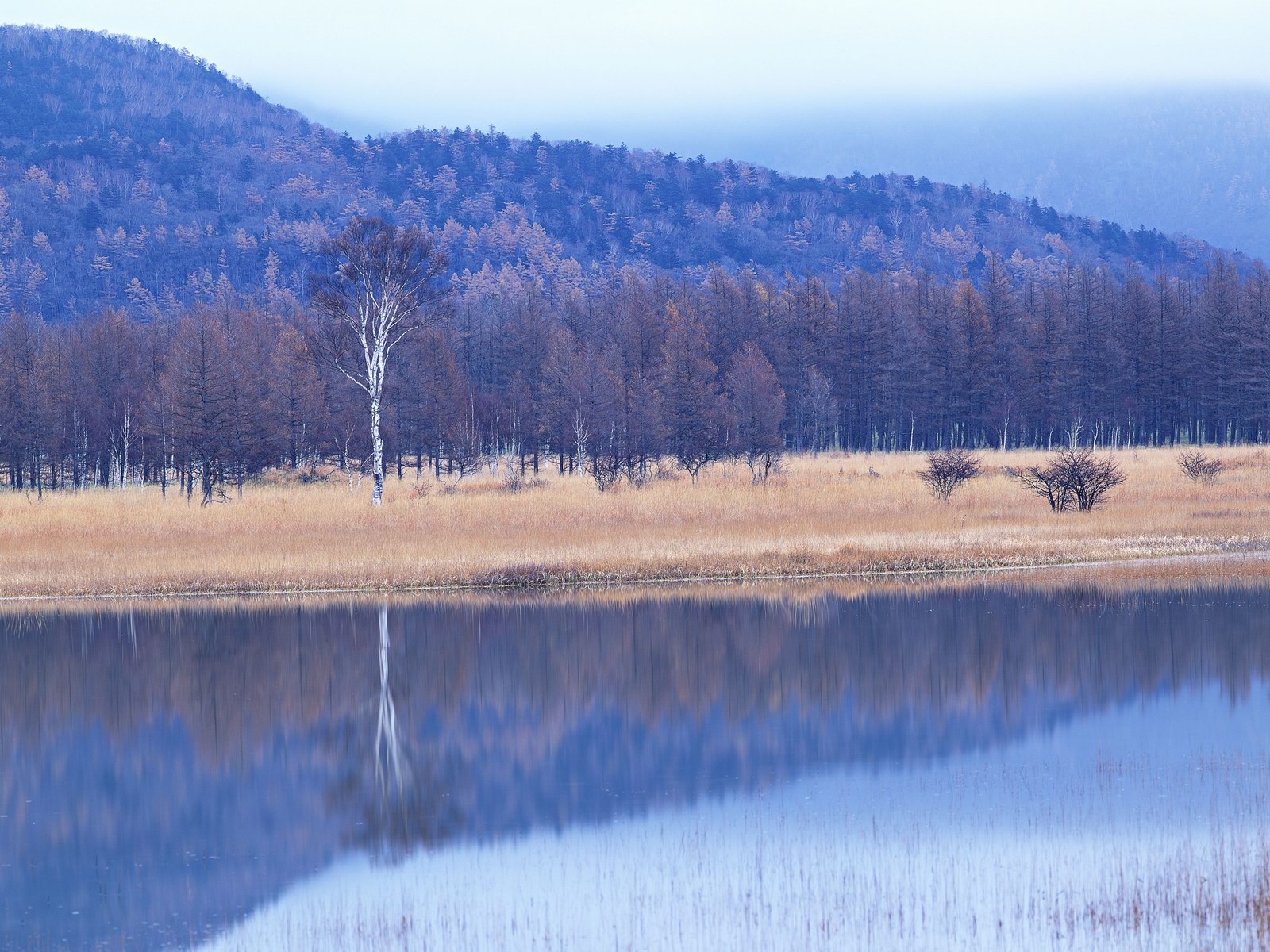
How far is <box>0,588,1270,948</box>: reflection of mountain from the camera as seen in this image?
43.6ft

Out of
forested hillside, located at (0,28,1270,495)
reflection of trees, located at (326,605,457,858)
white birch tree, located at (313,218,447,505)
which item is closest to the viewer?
reflection of trees, located at (326,605,457,858)

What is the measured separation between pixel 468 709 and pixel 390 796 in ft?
13.6

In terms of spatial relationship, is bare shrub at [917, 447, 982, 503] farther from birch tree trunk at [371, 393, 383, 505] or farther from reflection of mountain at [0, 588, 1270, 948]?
birch tree trunk at [371, 393, 383, 505]

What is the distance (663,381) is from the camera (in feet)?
268

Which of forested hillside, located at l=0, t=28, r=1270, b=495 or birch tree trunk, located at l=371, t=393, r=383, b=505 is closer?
birch tree trunk, located at l=371, t=393, r=383, b=505

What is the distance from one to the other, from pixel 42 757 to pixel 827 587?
1666 cm

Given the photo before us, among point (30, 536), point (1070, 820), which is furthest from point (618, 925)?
point (30, 536)

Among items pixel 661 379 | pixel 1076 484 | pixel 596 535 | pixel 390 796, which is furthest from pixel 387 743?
pixel 661 379

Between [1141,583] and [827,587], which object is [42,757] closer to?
[827,587]

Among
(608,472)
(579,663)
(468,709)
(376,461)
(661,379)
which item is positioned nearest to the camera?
(468,709)

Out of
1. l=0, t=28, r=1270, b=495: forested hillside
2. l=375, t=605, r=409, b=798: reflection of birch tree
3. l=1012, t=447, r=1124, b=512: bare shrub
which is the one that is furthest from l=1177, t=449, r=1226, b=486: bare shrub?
l=375, t=605, r=409, b=798: reflection of birch tree

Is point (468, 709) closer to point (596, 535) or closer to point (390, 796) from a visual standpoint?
point (390, 796)

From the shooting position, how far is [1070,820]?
12875 mm

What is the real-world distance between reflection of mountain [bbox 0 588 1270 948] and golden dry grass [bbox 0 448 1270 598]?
3353mm
